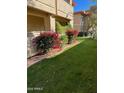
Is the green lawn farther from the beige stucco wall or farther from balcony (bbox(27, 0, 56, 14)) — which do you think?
balcony (bbox(27, 0, 56, 14))

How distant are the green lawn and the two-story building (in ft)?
1.22

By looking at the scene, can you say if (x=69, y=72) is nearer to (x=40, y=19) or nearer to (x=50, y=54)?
(x=50, y=54)

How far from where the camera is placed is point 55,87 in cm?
267

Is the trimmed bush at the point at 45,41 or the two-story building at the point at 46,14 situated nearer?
the two-story building at the point at 46,14

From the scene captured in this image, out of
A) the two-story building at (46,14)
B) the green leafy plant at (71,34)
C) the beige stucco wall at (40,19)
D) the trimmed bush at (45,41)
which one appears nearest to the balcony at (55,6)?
→ the two-story building at (46,14)

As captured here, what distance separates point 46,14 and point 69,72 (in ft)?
4.80

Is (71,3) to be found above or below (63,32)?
above

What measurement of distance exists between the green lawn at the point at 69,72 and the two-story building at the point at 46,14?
1.22ft

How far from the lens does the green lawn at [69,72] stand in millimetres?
2585

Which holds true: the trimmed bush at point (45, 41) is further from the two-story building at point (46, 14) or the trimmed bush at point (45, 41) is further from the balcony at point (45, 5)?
the balcony at point (45, 5)
